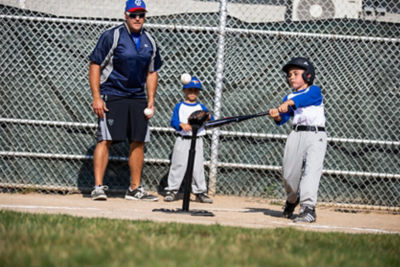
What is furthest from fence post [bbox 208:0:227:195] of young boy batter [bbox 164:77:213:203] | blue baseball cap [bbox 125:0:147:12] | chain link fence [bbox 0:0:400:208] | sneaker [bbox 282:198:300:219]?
sneaker [bbox 282:198:300:219]

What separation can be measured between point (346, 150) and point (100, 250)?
466 cm

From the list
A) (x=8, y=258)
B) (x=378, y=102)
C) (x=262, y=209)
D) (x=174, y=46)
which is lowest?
(x=262, y=209)

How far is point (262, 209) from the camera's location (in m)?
6.81

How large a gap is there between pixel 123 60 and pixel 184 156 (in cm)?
129

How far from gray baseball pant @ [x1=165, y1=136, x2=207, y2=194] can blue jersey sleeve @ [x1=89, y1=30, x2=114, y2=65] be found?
4.25ft

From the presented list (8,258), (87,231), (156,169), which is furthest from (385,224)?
(8,258)

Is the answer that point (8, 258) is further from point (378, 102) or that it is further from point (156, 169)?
point (378, 102)

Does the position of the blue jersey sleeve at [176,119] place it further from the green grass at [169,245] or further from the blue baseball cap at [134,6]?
the green grass at [169,245]

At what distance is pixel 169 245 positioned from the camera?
3.69m

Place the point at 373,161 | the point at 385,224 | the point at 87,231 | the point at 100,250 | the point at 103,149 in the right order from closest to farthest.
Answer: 1. the point at 100,250
2. the point at 87,231
3. the point at 385,224
4. the point at 103,149
5. the point at 373,161

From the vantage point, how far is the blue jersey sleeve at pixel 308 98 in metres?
5.71

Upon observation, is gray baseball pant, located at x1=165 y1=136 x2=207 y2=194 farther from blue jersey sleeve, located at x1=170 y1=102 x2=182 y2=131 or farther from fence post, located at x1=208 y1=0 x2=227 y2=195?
fence post, located at x1=208 y1=0 x2=227 y2=195

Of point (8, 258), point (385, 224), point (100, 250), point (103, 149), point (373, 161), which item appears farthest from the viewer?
point (373, 161)

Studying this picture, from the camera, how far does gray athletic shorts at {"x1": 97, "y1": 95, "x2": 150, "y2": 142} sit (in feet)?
22.0
